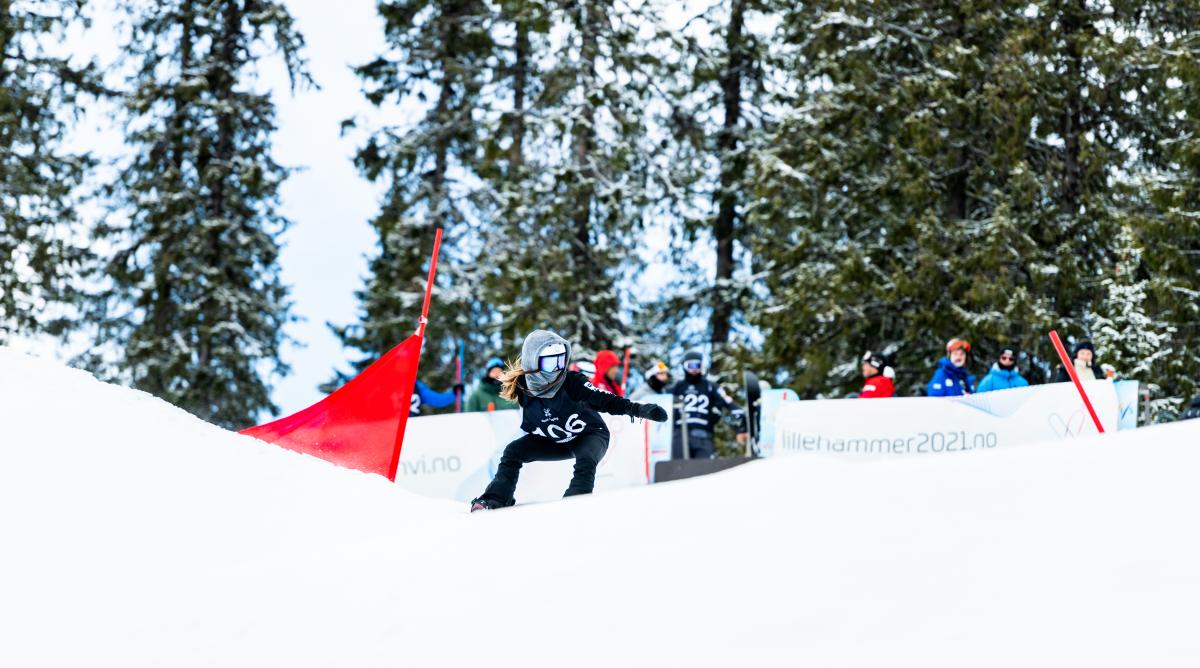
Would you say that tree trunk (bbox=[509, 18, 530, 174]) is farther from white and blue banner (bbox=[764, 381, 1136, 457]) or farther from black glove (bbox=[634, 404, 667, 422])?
black glove (bbox=[634, 404, 667, 422])

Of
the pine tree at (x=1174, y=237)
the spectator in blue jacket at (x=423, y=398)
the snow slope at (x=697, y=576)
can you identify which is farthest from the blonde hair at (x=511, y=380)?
the pine tree at (x=1174, y=237)

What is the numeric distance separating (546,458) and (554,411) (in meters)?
0.37

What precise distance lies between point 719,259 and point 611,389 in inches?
582

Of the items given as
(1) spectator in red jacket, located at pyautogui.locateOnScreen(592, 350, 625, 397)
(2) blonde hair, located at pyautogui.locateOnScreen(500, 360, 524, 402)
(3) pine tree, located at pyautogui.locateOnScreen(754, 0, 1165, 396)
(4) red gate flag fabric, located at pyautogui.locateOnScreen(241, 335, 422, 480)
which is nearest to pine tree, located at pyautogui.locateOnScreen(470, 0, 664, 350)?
(3) pine tree, located at pyautogui.locateOnScreen(754, 0, 1165, 396)

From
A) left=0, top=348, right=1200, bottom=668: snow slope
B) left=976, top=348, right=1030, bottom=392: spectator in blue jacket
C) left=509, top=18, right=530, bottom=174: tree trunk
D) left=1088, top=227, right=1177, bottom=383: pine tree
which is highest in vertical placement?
left=509, top=18, right=530, bottom=174: tree trunk

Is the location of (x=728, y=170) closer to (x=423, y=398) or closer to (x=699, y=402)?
(x=423, y=398)

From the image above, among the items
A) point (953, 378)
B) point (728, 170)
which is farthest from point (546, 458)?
point (728, 170)

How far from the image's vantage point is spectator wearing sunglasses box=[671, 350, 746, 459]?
44.6ft

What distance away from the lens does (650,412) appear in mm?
8672

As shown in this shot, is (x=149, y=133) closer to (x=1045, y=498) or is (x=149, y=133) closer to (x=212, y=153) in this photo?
(x=212, y=153)

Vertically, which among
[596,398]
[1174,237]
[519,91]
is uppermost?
[519,91]

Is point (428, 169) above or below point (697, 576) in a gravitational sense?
above

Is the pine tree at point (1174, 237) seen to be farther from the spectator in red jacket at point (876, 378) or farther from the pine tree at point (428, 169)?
the pine tree at point (428, 169)

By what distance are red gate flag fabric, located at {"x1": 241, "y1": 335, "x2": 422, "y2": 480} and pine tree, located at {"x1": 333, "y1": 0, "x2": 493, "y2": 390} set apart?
16.9 m
